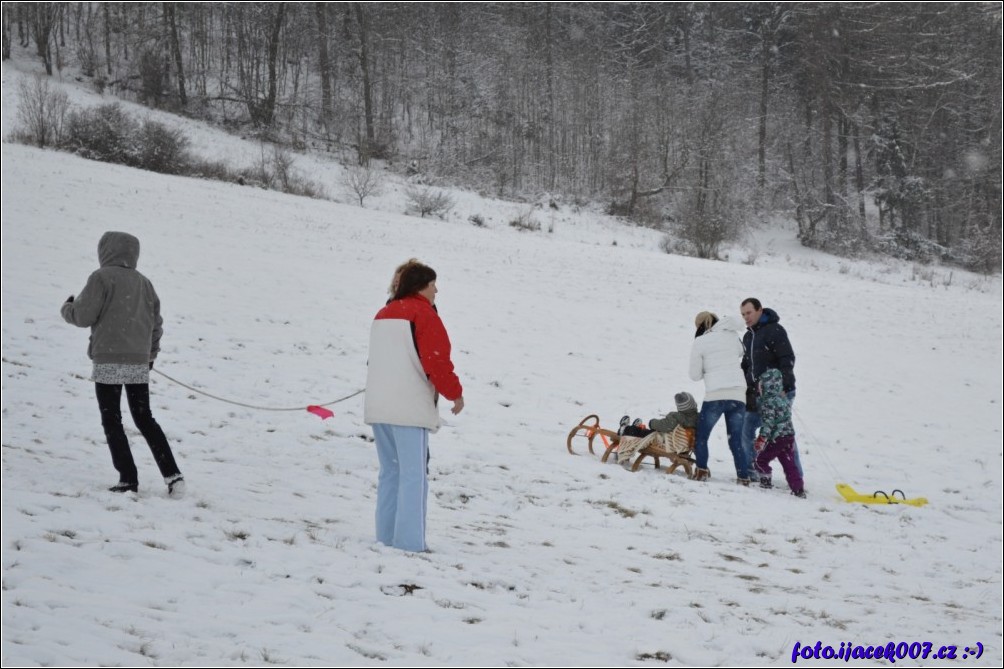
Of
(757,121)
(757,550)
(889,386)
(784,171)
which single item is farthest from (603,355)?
(757,121)

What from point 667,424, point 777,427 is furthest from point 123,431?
point 777,427

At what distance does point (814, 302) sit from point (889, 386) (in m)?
6.50

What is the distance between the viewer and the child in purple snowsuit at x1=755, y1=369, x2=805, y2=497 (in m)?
7.67

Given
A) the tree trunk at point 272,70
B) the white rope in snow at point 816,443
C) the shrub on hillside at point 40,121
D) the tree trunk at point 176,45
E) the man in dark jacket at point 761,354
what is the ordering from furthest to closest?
the tree trunk at point 272,70
the tree trunk at point 176,45
the shrub on hillside at point 40,121
the white rope in snow at point 816,443
the man in dark jacket at point 761,354

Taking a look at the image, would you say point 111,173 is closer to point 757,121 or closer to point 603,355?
point 603,355

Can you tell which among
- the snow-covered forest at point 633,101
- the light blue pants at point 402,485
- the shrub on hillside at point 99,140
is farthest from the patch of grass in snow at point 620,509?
the snow-covered forest at point 633,101

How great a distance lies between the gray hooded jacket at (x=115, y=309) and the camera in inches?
193

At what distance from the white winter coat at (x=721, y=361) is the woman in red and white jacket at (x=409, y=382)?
4.13 meters

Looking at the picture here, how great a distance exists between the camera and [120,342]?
4.93m

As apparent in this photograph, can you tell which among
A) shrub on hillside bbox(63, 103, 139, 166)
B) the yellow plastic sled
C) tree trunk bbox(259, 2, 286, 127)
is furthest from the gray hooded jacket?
tree trunk bbox(259, 2, 286, 127)

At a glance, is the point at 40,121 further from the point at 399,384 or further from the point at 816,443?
the point at 399,384

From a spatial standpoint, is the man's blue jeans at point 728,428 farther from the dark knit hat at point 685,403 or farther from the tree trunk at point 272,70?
the tree trunk at point 272,70

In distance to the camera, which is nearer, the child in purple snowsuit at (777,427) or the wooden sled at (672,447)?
the child in purple snowsuit at (777,427)

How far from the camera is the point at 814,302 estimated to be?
19875mm
